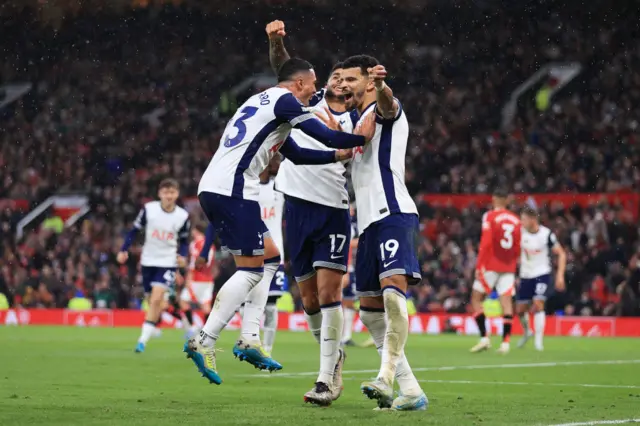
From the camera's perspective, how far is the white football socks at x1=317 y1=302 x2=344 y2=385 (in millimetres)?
8523

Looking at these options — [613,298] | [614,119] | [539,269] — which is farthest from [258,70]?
[539,269]

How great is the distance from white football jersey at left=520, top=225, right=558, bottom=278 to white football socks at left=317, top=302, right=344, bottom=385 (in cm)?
1113

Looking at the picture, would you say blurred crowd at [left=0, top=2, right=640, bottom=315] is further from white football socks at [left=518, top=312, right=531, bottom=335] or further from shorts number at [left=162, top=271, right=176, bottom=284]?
shorts number at [left=162, top=271, right=176, bottom=284]

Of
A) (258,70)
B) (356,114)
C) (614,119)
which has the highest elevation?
(258,70)

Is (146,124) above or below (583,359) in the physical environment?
above

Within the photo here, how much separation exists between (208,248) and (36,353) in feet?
9.27

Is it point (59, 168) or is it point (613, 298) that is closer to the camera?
point (613, 298)

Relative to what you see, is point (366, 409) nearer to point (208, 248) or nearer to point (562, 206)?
point (208, 248)

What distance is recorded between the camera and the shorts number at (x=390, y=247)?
799cm

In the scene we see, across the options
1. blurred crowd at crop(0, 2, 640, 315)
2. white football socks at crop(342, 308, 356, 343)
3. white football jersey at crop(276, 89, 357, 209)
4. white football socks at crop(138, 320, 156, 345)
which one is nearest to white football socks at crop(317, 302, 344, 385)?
white football jersey at crop(276, 89, 357, 209)

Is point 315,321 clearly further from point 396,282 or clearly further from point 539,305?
point 539,305

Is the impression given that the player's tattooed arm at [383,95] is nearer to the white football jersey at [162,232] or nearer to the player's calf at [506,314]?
the white football jersey at [162,232]

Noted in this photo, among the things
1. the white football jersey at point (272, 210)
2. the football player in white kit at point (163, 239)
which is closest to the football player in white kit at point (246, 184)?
the white football jersey at point (272, 210)

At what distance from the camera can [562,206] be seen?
26.8 meters
